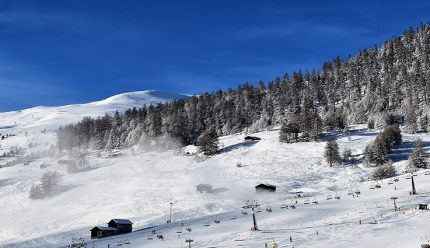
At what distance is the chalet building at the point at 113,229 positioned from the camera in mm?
73688

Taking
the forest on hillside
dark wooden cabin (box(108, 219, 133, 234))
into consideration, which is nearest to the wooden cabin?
the forest on hillside

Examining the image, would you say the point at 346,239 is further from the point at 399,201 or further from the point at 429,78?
the point at 429,78

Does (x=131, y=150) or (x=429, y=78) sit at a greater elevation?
(x=429, y=78)

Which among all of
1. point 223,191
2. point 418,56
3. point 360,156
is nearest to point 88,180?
point 223,191

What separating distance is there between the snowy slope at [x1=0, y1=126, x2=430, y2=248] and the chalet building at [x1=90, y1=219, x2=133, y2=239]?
2639 millimetres

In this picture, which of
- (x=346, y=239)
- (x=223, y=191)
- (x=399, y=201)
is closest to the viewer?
(x=346, y=239)

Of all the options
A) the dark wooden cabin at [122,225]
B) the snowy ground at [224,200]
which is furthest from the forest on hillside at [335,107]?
the dark wooden cabin at [122,225]

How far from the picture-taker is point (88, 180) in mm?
125125

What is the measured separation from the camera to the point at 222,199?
9125cm

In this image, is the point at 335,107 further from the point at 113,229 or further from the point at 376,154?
the point at 113,229

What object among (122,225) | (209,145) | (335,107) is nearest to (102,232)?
(122,225)

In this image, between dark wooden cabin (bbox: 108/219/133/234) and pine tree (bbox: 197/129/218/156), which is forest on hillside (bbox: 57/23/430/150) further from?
dark wooden cabin (bbox: 108/219/133/234)

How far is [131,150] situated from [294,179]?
256 feet

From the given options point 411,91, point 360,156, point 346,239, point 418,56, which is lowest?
point 346,239
